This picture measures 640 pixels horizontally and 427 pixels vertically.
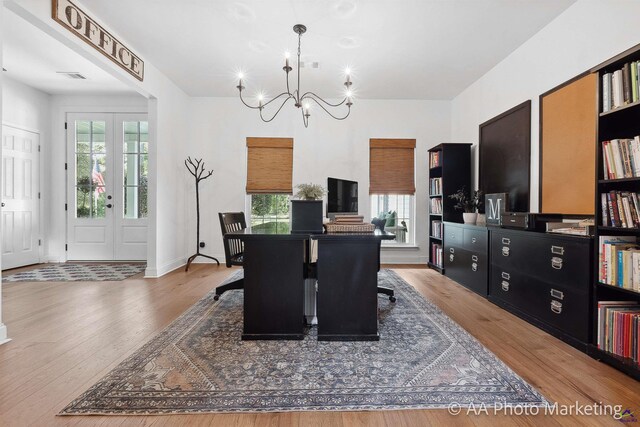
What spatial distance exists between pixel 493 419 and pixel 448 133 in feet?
15.8

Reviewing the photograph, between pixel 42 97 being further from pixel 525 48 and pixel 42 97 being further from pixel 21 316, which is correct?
pixel 525 48

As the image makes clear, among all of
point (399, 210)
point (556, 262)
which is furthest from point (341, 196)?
point (399, 210)

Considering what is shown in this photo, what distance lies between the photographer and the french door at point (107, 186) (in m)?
5.40

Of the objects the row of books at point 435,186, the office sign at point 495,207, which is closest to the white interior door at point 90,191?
the row of books at point 435,186

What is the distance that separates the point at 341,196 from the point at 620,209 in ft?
6.43

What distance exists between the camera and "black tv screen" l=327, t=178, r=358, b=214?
113 inches

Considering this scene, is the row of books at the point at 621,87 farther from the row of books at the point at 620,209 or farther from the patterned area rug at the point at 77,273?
the patterned area rug at the point at 77,273

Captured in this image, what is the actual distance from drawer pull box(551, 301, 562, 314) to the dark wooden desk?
1.37m

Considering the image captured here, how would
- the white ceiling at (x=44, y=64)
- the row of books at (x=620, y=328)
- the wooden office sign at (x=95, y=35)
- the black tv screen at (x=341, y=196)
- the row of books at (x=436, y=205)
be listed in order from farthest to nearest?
the row of books at (x=436, y=205) < the white ceiling at (x=44, y=64) < the black tv screen at (x=341, y=196) < the wooden office sign at (x=95, y=35) < the row of books at (x=620, y=328)

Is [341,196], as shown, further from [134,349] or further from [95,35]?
[95,35]

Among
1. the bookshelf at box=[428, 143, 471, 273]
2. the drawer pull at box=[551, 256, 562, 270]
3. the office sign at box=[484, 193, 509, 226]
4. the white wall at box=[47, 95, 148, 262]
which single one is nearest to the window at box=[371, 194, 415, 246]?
the bookshelf at box=[428, 143, 471, 273]

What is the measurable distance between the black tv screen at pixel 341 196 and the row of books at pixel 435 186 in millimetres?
2102

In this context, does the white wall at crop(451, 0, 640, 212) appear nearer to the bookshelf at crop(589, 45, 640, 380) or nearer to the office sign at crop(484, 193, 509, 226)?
the office sign at crop(484, 193, 509, 226)

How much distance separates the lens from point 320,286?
222cm
